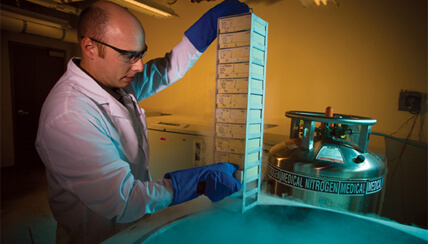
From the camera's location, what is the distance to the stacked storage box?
88cm

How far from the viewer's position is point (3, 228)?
7.91 feet

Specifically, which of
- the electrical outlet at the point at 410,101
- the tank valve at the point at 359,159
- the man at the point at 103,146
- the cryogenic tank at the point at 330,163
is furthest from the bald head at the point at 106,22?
the electrical outlet at the point at 410,101

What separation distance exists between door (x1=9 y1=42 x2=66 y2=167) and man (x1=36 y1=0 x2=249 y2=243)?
12.4 ft

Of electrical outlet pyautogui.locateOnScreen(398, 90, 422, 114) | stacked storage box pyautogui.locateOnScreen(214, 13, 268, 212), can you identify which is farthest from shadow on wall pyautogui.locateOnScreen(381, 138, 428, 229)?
stacked storage box pyautogui.locateOnScreen(214, 13, 268, 212)

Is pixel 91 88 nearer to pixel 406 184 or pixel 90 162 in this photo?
pixel 90 162

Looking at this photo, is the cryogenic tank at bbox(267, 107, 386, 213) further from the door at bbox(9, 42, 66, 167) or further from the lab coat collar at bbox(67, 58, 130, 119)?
the door at bbox(9, 42, 66, 167)

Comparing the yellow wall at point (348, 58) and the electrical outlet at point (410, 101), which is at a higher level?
the yellow wall at point (348, 58)

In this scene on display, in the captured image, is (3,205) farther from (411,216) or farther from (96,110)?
(411,216)

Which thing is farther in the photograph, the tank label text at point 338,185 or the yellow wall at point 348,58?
the yellow wall at point 348,58

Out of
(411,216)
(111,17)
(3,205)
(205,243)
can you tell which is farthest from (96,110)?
(3,205)

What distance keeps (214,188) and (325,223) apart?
1.71 feet

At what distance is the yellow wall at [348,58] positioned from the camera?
1.79 metres

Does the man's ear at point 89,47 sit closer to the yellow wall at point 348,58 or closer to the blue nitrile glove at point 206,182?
the blue nitrile glove at point 206,182

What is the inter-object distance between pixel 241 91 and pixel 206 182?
362 millimetres
